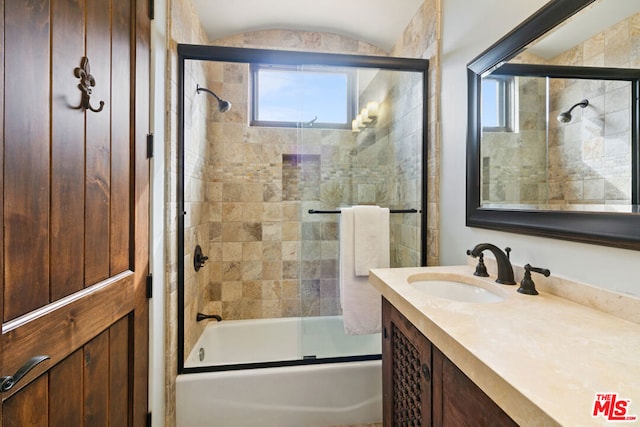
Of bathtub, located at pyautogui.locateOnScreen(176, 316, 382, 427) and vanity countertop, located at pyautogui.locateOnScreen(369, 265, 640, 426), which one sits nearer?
vanity countertop, located at pyautogui.locateOnScreen(369, 265, 640, 426)

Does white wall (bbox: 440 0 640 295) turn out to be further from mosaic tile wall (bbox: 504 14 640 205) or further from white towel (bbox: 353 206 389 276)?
white towel (bbox: 353 206 389 276)

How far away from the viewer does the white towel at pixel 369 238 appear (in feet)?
6.05

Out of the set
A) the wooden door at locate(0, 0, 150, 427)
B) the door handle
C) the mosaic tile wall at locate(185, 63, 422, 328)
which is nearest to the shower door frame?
the wooden door at locate(0, 0, 150, 427)

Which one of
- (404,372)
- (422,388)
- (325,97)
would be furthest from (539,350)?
(325,97)

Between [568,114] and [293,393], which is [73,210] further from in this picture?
[568,114]

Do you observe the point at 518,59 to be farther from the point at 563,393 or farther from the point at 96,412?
the point at 96,412

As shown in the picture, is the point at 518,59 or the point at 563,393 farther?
the point at 518,59

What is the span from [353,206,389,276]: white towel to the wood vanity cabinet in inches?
23.1

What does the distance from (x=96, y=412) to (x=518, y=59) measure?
2.09 meters

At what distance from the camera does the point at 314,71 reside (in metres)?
1.92

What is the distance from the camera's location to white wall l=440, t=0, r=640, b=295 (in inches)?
34.3

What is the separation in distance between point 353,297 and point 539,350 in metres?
1.26

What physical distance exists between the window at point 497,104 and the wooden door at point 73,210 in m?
1.60

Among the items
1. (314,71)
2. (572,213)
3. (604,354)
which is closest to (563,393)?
(604,354)
